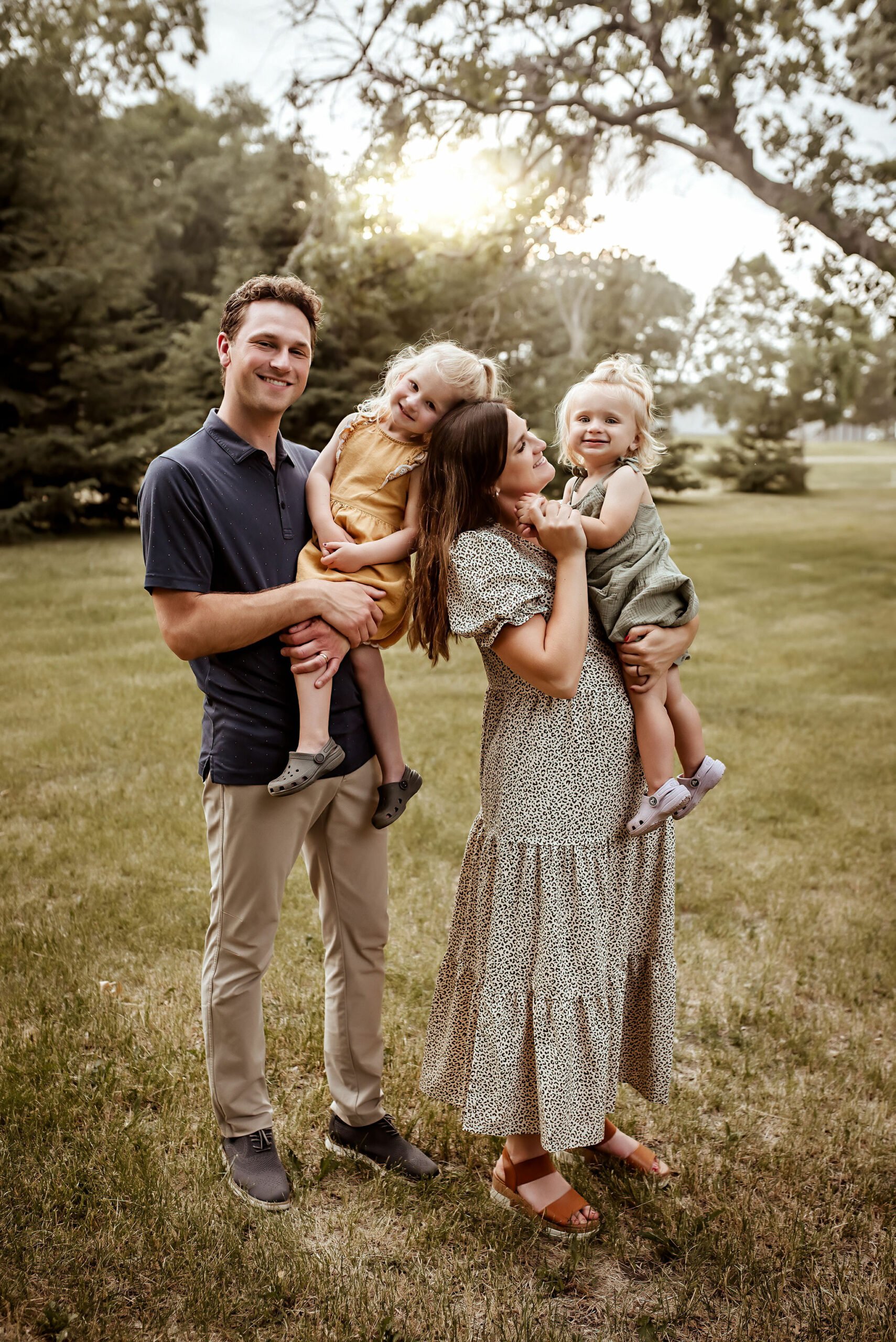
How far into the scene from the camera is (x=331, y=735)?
252 centimetres

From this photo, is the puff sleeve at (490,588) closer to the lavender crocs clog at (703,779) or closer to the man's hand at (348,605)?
the man's hand at (348,605)

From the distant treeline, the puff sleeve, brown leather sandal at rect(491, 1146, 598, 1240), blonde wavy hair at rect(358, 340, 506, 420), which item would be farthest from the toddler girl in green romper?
the distant treeline

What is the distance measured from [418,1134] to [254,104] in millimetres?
31013

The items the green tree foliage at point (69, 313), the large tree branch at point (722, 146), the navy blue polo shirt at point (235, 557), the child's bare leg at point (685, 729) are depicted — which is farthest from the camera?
the green tree foliage at point (69, 313)

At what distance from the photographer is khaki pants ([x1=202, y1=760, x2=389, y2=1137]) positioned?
2.45 metres

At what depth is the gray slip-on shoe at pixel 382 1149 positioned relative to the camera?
2773 millimetres

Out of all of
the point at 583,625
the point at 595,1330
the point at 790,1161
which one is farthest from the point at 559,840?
the point at 790,1161

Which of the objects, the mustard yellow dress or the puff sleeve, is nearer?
the puff sleeve

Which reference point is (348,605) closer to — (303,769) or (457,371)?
(303,769)

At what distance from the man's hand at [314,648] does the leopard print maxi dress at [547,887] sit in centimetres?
30

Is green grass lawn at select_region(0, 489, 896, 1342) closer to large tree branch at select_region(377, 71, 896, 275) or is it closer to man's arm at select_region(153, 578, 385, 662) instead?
man's arm at select_region(153, 578, 385, 662)

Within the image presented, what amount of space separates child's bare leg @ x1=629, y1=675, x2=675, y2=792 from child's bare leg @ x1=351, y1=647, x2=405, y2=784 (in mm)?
635

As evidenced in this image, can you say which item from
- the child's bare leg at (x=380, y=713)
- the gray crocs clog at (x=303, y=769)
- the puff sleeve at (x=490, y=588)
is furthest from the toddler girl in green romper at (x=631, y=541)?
the gray crocs clog at (x=303, y=769)

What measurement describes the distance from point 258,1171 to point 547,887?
1.14 meters
